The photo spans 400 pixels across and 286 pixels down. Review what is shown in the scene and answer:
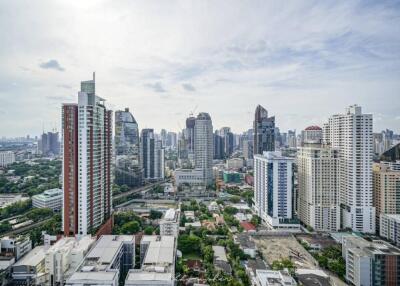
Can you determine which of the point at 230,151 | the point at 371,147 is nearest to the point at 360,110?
the point at 371,147

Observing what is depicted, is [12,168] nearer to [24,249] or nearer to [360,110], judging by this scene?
[24,249]

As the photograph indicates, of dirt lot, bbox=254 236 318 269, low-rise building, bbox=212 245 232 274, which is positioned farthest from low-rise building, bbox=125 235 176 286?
dirt lot, bbox=254 236 318 269

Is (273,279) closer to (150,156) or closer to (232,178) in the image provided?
(232,178)

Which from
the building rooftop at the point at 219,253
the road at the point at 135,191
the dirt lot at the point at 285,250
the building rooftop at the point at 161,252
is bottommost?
the dirt lot at the point at 285,250

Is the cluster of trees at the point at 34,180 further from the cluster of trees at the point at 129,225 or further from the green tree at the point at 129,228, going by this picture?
the green tree at the point at 129,228

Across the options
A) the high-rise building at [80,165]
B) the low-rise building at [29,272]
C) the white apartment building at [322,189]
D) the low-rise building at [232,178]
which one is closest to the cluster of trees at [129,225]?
the high-rise building at [80,165]

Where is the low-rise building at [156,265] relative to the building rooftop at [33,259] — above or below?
above

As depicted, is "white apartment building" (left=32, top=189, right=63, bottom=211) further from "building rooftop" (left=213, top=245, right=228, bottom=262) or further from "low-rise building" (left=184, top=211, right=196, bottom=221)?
"building rooftop" (left=213, top=245, right=228, bottom=262)
